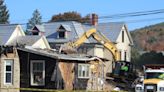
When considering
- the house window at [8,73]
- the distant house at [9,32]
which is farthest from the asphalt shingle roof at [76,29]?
the house window at [8,73]

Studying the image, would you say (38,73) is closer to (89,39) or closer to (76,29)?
(89,39)

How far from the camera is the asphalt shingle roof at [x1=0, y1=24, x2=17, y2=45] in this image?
60.5 meters

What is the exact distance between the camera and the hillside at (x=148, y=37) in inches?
5912

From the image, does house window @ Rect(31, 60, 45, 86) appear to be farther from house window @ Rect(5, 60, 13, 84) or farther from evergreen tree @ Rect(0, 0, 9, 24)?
evergreen tree @ Rect(0, 0, 9, 24)

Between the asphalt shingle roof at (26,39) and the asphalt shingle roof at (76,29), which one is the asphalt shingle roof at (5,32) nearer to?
the asphalt shingle roof at (26,39)

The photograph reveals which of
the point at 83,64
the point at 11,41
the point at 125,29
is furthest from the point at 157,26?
the point at 83,64

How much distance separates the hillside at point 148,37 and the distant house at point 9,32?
8496 cm

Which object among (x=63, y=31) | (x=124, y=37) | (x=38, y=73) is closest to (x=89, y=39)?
(x=63, y=31)

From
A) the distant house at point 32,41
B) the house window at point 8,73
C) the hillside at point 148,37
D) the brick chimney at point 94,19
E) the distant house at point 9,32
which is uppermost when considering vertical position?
the hillside at point 148,37

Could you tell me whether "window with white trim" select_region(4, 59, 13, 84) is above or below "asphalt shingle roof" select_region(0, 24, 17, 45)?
below

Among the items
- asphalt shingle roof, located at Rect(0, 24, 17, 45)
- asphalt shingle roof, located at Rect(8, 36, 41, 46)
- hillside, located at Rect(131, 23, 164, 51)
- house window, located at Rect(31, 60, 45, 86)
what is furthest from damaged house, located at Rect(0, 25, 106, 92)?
hillside, located at Rect(131, 23, 164, 51)

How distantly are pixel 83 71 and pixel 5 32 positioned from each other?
2277 cm

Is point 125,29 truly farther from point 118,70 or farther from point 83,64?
point 83,64

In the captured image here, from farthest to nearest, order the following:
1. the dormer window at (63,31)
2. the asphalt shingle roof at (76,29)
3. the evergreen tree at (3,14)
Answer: the evergreen tree at (3,14) → the asphalt shingle roof at (76,29) → the dormer window at (63,31)
